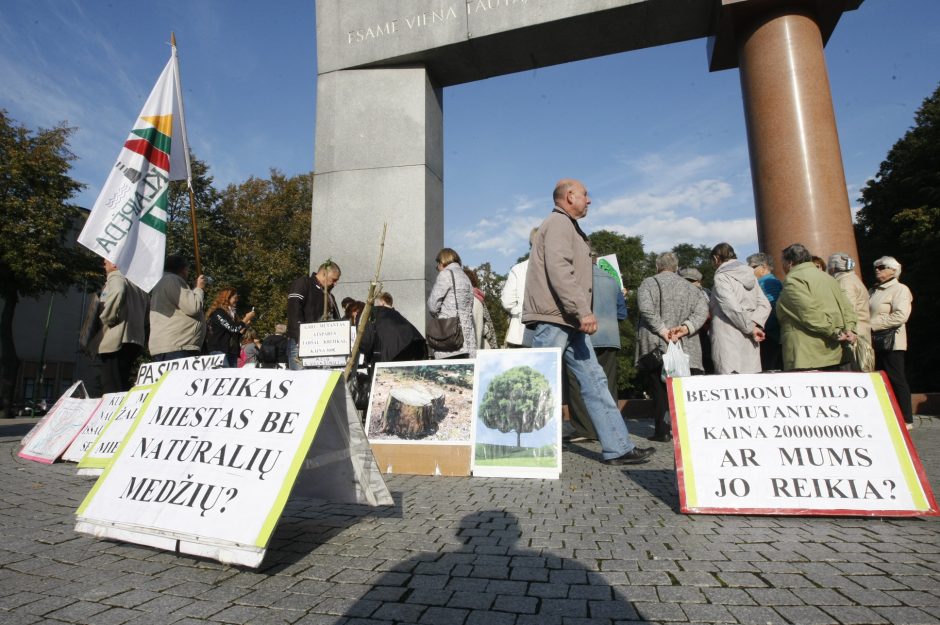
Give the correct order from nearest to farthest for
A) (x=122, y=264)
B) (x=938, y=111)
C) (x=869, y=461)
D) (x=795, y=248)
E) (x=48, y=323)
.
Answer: (x=869, y=461) → (x=795, y=248) → (x=122, y=264) → (x=938, y=111) → (x=48, y=323)

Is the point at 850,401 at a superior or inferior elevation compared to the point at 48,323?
Answer: inferior

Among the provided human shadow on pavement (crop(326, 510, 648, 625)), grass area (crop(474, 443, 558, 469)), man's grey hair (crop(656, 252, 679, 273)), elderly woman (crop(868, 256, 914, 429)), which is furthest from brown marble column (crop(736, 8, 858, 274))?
human shadow on pavement (crop(326, 510, 648, 625))

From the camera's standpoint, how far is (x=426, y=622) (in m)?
1.86

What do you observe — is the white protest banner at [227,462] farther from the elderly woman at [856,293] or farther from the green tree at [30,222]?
the green tree at [30,222]

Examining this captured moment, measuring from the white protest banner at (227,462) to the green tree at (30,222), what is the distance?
68.7 feet

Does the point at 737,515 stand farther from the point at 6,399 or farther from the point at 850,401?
the point at 6,399

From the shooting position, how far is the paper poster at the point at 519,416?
442 cm

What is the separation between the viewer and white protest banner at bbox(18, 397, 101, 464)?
5816 millimetres

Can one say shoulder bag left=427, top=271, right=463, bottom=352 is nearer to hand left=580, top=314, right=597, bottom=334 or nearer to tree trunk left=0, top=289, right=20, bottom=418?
hand left=580, top=314, right=597, bottom=334

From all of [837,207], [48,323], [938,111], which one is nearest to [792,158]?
[837,207]

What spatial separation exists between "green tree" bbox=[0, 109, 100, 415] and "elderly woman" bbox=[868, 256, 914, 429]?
→ 23125 millimetres

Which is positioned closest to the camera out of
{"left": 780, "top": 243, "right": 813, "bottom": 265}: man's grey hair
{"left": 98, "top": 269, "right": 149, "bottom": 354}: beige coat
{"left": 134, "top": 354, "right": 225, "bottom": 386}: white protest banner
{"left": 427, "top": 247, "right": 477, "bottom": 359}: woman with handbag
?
{"left": 780, "top": 243, "right": 813, "bottom": 265}: man's grey hair

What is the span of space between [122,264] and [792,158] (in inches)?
323

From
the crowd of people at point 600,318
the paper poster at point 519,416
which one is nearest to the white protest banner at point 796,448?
the crowd of people at point 600,318
